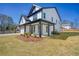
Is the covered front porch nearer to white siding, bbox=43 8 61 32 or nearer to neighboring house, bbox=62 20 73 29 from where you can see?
white siding, bbox=43 8 61 32

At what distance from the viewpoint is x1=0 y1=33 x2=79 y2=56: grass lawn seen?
439cm

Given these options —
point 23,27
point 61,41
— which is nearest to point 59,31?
point 61,41

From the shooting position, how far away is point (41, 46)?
4414mm

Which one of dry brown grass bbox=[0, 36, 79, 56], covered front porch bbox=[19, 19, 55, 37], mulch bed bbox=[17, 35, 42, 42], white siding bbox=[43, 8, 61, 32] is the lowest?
dry brown grass bbox=[0, 36, 79, 56]

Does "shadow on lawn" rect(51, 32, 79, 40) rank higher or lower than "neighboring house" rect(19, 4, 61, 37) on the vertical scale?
lower

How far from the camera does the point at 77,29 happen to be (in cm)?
439

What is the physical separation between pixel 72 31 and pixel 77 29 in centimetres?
8

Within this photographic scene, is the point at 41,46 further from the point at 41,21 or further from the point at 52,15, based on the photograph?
the point at 52,15

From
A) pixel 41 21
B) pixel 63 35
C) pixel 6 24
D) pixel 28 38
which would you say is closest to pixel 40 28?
pixel 41 21

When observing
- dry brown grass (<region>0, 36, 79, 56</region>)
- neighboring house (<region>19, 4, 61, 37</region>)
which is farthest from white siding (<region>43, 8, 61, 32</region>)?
dry brown grass (<region>0, 36, 79, 56</region>)

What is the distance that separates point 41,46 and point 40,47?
0.8 inches

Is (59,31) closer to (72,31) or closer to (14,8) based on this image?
(72,31)

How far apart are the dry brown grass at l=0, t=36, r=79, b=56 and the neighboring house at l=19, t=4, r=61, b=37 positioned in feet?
0.52

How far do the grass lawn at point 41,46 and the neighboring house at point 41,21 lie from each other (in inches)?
5.9
